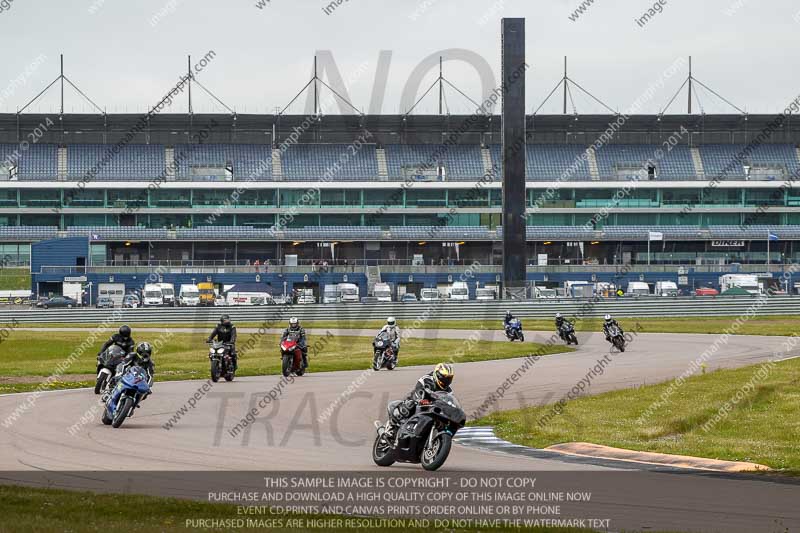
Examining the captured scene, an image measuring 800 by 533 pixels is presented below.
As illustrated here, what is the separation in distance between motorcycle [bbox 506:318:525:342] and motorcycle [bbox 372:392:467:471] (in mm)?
35095

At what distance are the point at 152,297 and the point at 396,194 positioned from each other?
28055mm

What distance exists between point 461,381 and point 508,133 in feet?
146

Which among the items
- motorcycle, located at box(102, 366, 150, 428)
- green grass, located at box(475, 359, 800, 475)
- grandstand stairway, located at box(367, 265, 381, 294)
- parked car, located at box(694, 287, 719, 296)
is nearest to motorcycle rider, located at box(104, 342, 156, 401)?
motorcycle, located at box(102, 366, 150, 428)

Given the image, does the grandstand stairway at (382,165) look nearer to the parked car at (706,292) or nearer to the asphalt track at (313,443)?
the parked car at (706,292)

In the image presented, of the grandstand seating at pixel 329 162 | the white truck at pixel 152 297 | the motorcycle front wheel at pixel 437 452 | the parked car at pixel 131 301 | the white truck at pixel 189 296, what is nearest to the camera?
the motorcycle front wheel at pixel 437 452

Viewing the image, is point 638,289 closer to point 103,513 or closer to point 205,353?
point 205,353

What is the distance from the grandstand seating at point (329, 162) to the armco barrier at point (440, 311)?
29.4 metres

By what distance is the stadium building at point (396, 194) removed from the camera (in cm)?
9988

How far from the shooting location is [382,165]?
10744 centimetres

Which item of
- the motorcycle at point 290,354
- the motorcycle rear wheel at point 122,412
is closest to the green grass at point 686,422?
the motorcycle rear wheel at point 122,412

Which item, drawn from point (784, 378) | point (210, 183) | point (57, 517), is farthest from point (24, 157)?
point (57, 517)

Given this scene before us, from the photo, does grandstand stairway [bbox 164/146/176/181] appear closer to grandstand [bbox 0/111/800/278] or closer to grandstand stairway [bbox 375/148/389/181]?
grandstand [bbox 0/111/800/278]

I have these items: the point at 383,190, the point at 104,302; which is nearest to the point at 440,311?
the point at 104,302

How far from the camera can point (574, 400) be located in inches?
1043
